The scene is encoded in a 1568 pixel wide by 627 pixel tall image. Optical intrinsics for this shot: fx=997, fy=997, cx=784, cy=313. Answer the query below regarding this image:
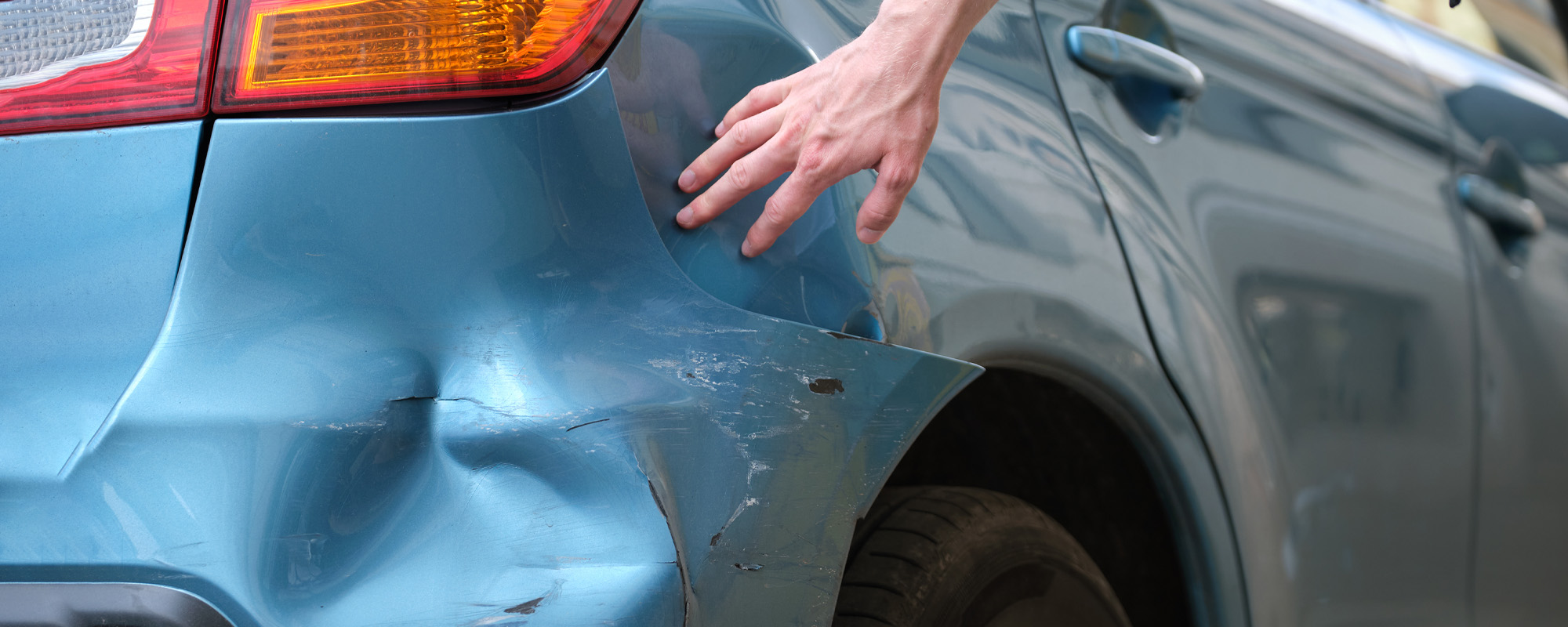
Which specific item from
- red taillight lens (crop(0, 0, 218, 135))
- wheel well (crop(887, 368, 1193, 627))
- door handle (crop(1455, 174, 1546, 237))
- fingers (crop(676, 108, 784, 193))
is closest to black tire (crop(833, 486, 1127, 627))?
wheel well (crop(887, 368, 1193, 627))

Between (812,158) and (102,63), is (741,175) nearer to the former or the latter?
(812,158)

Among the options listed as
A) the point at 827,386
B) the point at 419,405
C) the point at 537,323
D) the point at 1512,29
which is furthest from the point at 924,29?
the point at 1512,29

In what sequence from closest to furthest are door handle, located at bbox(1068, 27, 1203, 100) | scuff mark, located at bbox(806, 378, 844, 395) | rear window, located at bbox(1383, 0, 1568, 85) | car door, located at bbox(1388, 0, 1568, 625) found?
scuff mark, located at bbox(806, 378, 844, 395), door handle, located at bbox(1068, 27, 1203, 100), car door, located at bbox(1388, 0, 1568, 625), rear window, located at bbox(1383, 0, 1568, 85)

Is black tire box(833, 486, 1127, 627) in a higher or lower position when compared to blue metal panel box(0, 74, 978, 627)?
→ lower

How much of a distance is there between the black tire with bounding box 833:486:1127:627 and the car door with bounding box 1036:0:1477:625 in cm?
23

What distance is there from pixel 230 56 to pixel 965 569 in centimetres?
93

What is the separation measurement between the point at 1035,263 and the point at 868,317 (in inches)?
10.7

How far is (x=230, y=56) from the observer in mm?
816

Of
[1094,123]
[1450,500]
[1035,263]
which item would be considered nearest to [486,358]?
[1035,263]

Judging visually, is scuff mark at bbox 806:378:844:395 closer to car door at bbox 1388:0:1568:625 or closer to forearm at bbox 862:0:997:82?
forearm at bbox 862:0:997:82

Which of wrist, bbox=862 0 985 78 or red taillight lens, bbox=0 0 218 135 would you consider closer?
red taillight lens, bbox=0 0 218 135

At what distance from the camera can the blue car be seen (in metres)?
0.78

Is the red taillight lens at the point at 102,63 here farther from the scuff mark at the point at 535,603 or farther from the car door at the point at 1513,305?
the car door at the point at 1513,305

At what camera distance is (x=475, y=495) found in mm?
793
